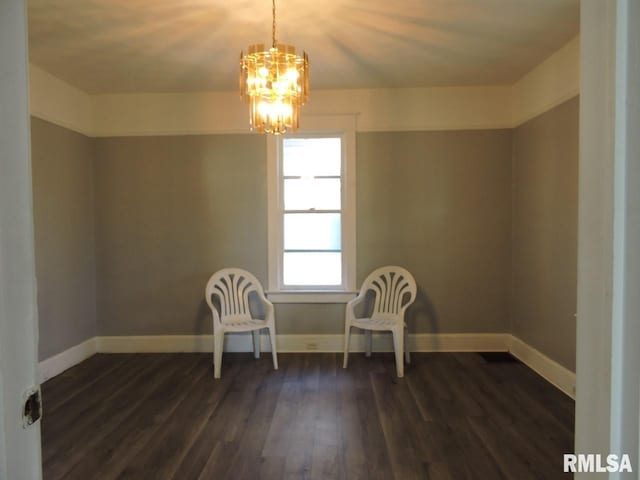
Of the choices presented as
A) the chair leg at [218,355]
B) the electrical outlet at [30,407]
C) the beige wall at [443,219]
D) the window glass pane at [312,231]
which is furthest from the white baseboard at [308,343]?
the electrical outlet at [30,407]

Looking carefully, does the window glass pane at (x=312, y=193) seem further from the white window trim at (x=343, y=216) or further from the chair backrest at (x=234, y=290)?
the chair backrest at (x=234, y=290)

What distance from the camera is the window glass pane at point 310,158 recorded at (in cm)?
376

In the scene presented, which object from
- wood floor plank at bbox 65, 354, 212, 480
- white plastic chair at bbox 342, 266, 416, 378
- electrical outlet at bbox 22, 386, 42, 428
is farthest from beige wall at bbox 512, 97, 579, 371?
electrical outlet at bbox 22, 386, 42, 428

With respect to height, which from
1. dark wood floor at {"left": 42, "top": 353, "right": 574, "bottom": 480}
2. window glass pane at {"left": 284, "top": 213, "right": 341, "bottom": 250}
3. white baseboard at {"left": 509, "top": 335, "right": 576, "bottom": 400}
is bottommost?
dark wood floor at {"left": 42, "top": 353, "right": 574, "bottom": 480}

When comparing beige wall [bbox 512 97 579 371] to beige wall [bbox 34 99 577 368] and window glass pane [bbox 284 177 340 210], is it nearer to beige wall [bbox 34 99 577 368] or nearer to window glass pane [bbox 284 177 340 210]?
beige wall [bbox 34 99 577 368]

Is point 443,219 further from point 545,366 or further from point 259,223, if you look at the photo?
point 259,223

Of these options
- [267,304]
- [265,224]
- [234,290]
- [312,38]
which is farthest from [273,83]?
[234,290]

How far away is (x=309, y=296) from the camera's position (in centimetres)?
372

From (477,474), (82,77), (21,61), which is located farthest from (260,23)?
(477,474)

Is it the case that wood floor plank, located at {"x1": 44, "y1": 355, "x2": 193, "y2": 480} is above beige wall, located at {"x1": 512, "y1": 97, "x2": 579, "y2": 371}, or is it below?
below

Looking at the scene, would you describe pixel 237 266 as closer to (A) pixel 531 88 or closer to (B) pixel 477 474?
(B) pixel 477 474

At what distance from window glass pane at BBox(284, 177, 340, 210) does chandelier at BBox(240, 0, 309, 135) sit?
4.99 feet

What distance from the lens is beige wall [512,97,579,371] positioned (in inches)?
108

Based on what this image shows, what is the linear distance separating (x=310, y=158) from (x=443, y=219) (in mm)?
1495
